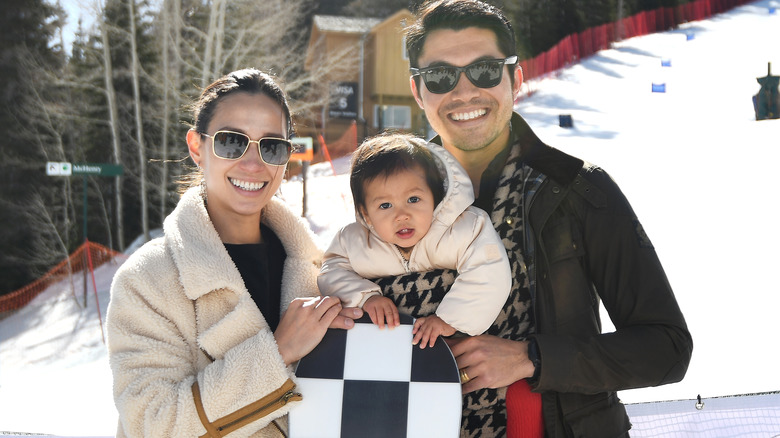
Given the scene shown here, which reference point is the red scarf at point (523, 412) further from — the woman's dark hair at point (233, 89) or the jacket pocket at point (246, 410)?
the woman's dark hair at point (233, 89)

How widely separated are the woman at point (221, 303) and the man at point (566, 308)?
0.40 m

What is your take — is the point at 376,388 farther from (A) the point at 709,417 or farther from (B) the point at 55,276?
(B) the point at 55,276

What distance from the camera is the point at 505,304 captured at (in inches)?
84.0

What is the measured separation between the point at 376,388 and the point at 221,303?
1.72 ft

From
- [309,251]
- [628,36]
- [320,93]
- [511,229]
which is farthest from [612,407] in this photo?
[628,36]

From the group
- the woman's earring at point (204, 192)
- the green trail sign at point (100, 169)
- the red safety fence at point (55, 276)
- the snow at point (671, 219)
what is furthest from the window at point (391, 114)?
the woman's earring at point (204, 192)

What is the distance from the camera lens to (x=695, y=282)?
8.71 meters

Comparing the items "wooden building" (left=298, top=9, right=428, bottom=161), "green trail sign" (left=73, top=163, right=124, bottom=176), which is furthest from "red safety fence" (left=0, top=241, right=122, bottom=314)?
"wooden building" (left=298, top=9, right=428, bottom=161)

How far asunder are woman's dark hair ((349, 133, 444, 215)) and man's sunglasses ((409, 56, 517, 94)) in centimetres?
25

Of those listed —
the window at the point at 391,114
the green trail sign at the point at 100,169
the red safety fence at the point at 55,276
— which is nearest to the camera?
the green trail sign at the point at 100,169

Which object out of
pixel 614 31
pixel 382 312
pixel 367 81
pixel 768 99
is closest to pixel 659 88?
pixel 768 99

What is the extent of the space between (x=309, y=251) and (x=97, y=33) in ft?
80.5

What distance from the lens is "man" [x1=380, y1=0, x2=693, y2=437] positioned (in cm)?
196

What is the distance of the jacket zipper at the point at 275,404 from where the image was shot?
188cm
